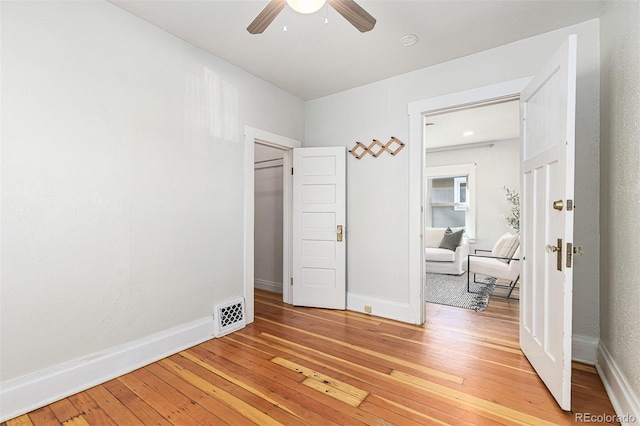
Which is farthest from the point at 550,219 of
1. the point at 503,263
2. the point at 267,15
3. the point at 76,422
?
the point at 76,422

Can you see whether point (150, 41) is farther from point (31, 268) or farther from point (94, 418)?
point (94, 418)

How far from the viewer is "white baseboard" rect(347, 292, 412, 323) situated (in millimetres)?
3162

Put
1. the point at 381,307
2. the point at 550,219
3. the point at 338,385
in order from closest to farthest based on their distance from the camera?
1. the point at 550,219
2. the point at 338,385
3. the point at 381,307

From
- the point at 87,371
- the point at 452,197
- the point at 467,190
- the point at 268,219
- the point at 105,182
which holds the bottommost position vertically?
the point at 87,371

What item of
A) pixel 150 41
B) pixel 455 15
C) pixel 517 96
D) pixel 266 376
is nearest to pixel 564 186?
pixel 517 96

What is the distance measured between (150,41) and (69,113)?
0.88 metres

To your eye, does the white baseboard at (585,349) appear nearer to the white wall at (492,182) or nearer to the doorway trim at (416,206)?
the doorway trim at (416,206)

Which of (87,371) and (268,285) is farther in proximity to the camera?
(268,285)

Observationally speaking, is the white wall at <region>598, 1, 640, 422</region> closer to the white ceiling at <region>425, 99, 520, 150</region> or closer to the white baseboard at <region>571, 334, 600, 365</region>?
the white baseboard at <region>571, 334, 600, 365</region>

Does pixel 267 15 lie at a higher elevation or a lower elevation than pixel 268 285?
higher

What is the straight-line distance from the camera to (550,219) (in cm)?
185

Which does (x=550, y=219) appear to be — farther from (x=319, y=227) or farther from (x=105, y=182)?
(x=105, y=182)

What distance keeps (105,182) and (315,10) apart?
1811 mm

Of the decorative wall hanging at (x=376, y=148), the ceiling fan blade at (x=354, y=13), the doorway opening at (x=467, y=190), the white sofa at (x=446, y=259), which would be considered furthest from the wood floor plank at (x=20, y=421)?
the white sofa at (x=446, y=259)
